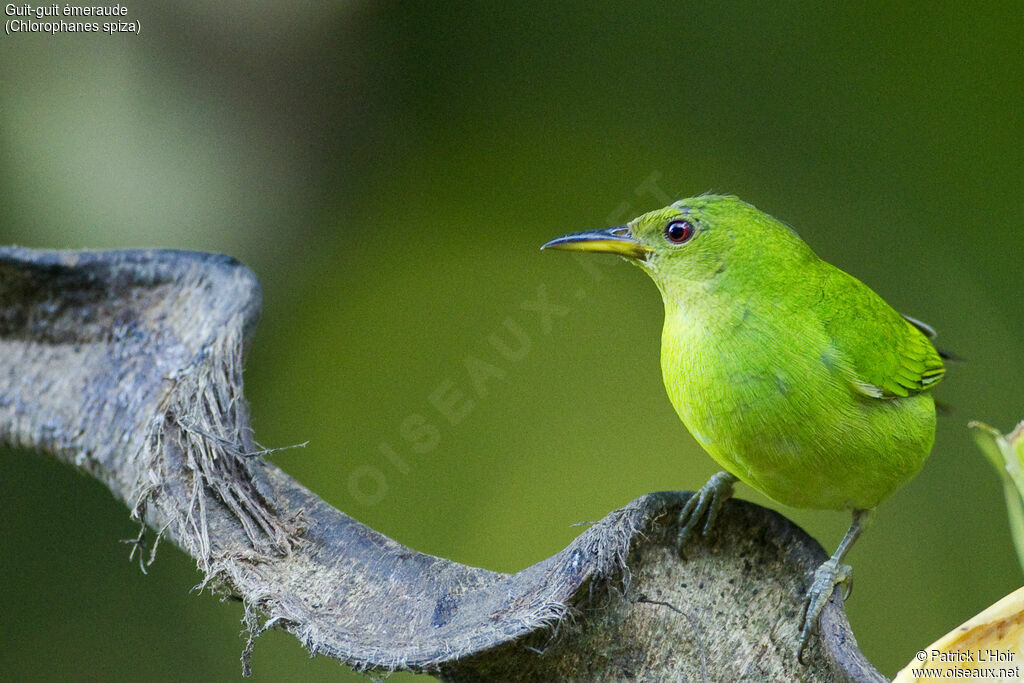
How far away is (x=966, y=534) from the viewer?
2.38 metres

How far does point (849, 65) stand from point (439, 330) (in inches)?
54.0

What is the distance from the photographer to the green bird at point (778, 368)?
3.59 feet

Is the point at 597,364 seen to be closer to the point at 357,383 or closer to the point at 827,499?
the point at 357,383

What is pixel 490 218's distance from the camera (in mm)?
2703

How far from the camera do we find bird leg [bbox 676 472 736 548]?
1.07m

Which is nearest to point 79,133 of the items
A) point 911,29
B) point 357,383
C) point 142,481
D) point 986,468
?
point 357,383

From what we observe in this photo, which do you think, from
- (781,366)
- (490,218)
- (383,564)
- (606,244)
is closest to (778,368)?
(781,366)

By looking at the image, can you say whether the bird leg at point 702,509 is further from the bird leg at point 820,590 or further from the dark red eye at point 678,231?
the dark red eye at point 678,231

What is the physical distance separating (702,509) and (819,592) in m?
0.16

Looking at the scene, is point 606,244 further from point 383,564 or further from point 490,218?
point 490,218

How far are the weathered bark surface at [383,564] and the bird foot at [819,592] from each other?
1 centimetres

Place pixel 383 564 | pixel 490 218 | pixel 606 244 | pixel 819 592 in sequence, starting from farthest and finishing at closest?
pixel 490 218
pixel 606 244
pixel 383 564
pixel 819 592

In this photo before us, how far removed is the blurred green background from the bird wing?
43.6 inches

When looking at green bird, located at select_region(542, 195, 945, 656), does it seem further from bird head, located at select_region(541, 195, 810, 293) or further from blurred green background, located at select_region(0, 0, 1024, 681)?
blurred green background, located at select_region(0, 0, 1024, 681)
